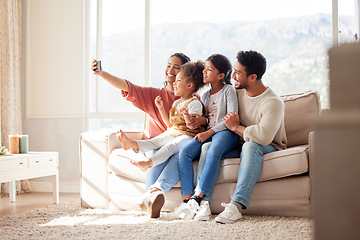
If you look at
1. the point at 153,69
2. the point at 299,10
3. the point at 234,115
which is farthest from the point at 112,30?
the point at 234,115

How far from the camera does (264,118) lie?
2.44 meters

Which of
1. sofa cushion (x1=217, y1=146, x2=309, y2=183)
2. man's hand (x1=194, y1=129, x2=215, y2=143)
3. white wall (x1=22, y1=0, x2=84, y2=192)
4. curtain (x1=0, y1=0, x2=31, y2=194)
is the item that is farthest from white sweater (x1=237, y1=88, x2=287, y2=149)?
curtain (x1=0, y1=0, x2=31, y2=194)

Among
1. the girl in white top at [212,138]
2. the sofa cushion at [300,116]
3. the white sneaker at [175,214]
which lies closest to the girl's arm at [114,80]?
the girl in white top at [212,138]

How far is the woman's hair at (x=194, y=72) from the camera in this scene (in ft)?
9.16

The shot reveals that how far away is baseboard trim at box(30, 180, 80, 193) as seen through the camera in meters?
3.96

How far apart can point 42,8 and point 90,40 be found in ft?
1.89

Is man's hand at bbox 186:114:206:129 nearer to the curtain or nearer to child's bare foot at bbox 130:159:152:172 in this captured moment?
child's bare foot at bbox 130:159:152:172

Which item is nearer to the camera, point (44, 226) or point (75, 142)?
point (44, 226)

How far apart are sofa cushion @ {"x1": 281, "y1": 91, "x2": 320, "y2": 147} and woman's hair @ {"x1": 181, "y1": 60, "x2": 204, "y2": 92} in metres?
0.60

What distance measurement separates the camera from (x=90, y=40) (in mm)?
4094

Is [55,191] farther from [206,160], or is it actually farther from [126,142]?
[206,160]

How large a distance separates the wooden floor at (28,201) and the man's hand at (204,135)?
4.38 ft

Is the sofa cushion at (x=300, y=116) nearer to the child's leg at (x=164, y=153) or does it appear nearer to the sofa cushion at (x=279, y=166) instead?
the sofa cushion at (x=279, y=166)

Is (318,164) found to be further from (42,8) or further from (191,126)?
(42,8)
